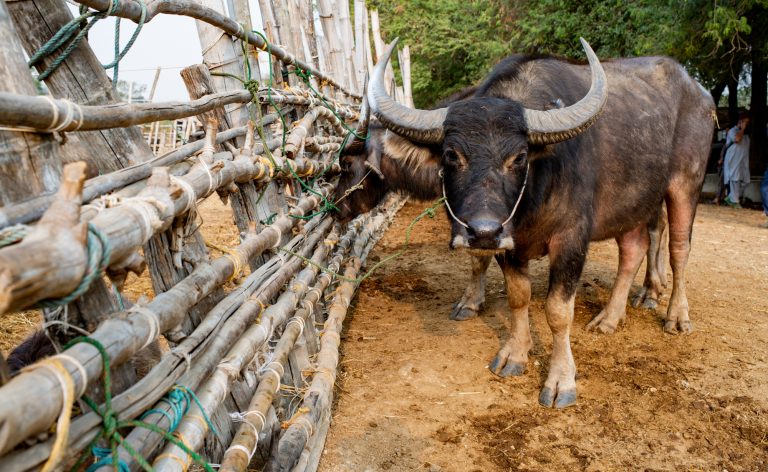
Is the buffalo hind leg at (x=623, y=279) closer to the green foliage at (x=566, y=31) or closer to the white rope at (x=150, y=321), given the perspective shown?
the green foliage at (x=566, y=31)

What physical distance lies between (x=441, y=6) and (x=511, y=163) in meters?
16.8

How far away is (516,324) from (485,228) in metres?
1.28

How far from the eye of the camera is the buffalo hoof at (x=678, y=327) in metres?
4.46

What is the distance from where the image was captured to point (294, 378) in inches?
123

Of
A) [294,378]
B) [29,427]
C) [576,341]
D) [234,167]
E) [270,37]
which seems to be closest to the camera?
[29,427]

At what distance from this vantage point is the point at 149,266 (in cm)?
189

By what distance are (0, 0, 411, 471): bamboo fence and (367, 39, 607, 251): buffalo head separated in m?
0.94

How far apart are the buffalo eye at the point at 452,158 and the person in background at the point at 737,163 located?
10.9 metres

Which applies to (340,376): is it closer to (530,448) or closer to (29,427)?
(530,448)

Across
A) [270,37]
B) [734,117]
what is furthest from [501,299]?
[734,117]

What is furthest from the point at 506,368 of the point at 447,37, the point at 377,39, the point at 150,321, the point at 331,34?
the point at 447,37

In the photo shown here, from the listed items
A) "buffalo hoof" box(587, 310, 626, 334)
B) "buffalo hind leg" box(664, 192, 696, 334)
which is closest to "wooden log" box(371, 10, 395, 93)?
"buffalo hind leg" box(664, 192, 696, 334)

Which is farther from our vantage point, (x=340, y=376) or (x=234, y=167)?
(x=340, y=376)

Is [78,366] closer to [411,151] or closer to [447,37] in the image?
[411,151]
